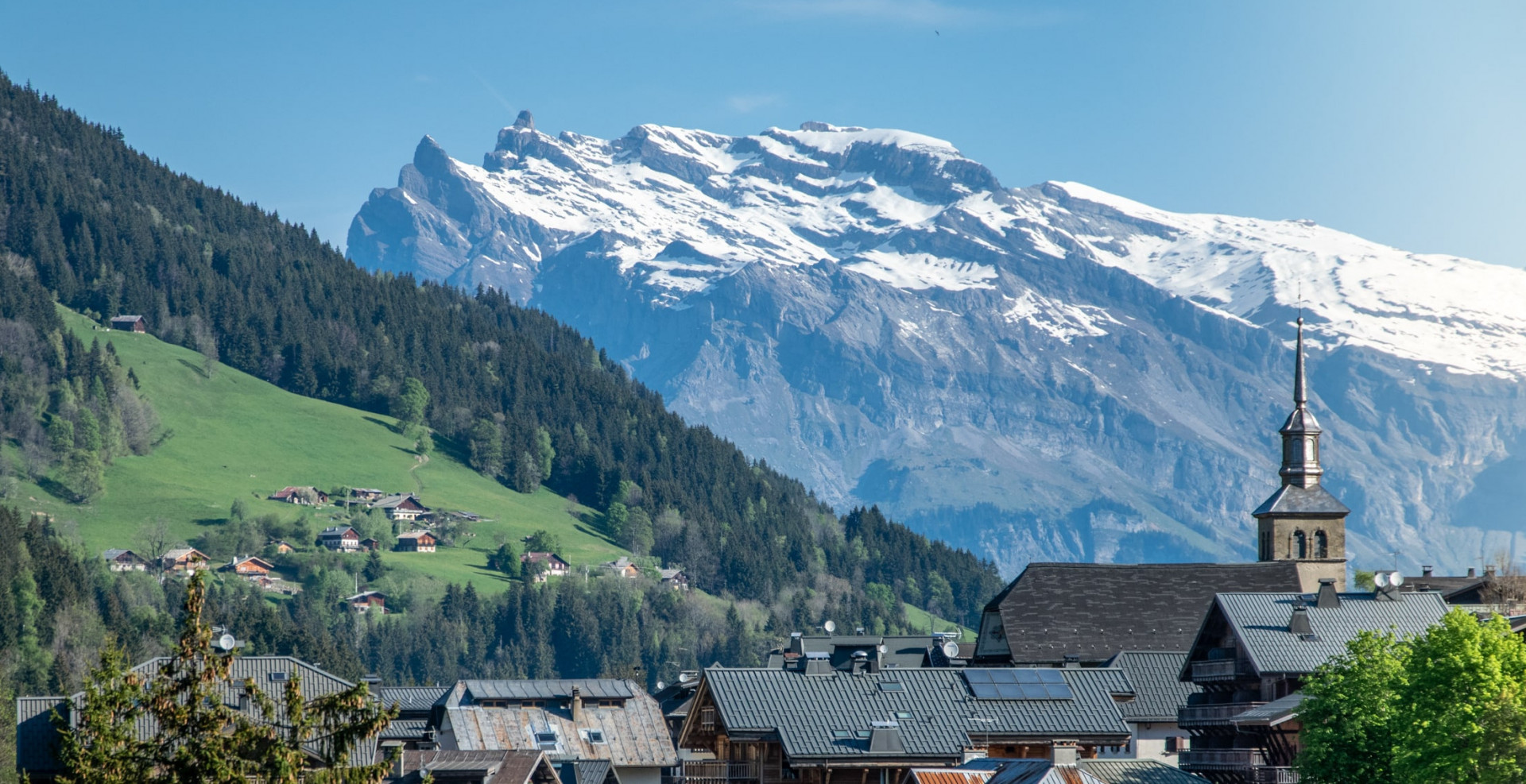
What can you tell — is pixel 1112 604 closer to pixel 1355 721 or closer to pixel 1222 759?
pixel 1222 759

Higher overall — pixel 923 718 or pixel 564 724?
pixel 564 724

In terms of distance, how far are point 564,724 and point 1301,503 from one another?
57.7m

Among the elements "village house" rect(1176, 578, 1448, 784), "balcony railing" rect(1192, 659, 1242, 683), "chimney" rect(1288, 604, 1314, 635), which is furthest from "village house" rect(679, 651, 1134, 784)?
"chimney" rect(1288, 604, 1314, 635)

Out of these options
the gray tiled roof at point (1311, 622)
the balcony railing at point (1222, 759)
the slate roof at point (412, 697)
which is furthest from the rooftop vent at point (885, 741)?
Answer: the slate roof at point (412, 697)

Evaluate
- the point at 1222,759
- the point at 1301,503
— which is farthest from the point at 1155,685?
the point at 1301,503

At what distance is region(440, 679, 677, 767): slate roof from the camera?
108m

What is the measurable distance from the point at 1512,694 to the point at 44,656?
15508 cm

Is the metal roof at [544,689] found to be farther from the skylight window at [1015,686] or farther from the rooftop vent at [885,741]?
the rooftop vent at [885,741]

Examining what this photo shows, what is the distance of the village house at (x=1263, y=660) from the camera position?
87.1 m

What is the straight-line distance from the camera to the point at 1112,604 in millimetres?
132500

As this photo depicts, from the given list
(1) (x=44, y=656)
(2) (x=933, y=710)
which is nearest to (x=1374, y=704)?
(2) (x=933, y=710)

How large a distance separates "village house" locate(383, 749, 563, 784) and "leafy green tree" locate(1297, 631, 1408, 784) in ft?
112

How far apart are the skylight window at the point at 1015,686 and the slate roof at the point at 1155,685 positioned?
24.5 ft

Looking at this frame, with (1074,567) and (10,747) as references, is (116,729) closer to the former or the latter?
(10,747)
